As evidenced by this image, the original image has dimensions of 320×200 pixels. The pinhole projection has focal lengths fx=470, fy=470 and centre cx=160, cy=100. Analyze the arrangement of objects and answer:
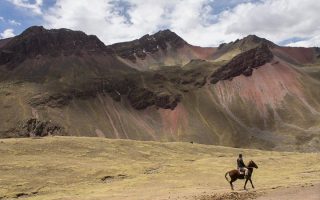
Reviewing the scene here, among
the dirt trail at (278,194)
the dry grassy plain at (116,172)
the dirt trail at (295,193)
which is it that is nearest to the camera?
the dirt trail at (295,193)

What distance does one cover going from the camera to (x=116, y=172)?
76.5 meters

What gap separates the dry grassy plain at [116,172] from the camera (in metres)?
54.9

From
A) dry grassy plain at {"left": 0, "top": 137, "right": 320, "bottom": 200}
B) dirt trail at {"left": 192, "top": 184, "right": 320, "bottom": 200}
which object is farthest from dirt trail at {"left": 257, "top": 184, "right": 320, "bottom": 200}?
dry grassy plain at {"left": 0, "top": 137, "right": 320, "bottom": 200}

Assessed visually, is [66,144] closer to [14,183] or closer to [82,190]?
[14,183]

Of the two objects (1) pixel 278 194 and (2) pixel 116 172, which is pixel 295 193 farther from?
(2) pixel 116 172

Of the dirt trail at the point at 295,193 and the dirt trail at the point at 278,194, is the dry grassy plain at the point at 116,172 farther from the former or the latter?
the dirt trail at the point at 295,193

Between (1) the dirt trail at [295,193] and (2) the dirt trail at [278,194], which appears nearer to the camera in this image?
(1) the dirt trail at [295,193]

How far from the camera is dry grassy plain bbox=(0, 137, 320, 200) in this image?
180 ft

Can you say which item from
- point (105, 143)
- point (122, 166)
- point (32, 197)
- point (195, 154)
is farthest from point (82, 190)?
point (195, 154)

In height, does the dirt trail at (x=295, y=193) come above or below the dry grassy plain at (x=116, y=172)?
above

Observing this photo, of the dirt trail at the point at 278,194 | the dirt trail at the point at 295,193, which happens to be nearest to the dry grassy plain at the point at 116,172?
the dirt trail at the point at 278,194

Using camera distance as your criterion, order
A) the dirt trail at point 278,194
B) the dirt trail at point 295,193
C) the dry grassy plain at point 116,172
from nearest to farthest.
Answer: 1. the dirt trail at point 295,193
2. the dirt trail at point 278,194
3. the dry grassy plain at point 116,172

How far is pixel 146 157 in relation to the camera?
4065 inches

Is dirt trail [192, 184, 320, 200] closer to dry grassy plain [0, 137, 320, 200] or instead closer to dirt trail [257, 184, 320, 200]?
dirt trail [257, 184, 320, 200]
